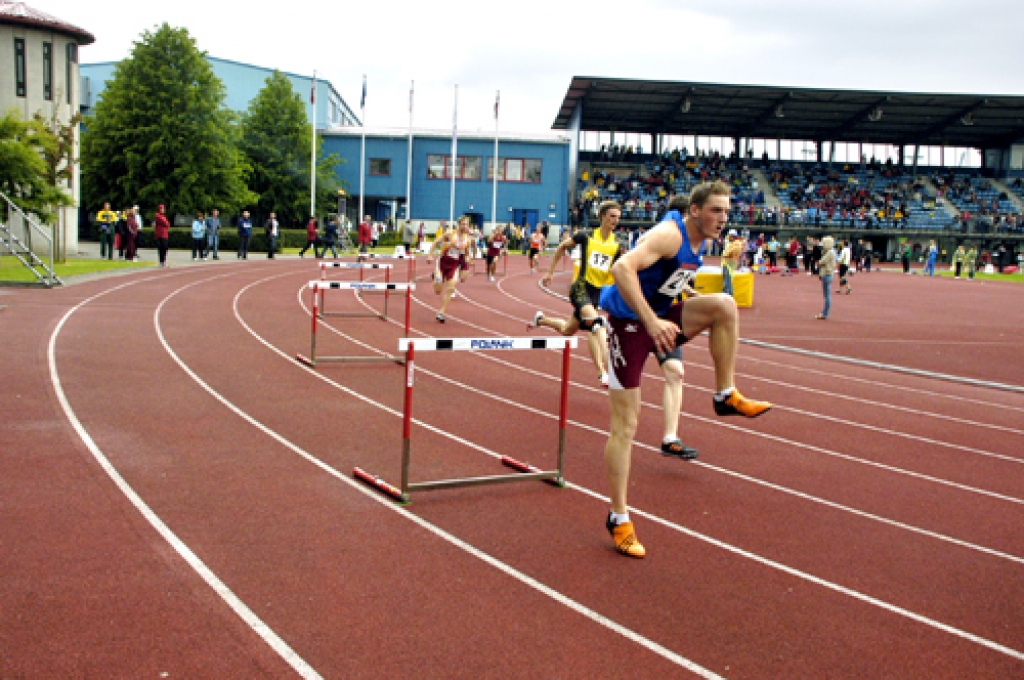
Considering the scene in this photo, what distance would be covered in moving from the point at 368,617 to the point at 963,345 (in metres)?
15.8

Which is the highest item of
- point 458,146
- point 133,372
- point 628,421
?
point 458,146

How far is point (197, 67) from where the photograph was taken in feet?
154

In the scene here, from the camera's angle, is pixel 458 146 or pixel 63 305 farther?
pixel 458 146

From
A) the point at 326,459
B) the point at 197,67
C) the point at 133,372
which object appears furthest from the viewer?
the point at 197,67

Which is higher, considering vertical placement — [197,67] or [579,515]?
[197,67]

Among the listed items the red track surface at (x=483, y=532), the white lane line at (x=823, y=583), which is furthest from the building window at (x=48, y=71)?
the white lane line at (x=823, y=583)

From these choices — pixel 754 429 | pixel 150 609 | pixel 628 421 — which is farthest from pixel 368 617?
pixel 754 429

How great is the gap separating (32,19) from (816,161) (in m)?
56.1

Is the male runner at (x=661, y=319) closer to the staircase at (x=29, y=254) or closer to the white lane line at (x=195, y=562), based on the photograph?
the white lane line at (x=195, y=562)

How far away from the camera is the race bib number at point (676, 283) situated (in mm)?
5297

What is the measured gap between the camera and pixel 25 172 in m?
22.4

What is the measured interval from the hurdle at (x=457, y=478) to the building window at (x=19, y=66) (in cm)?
2993

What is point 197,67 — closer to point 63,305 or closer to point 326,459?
point 63,305

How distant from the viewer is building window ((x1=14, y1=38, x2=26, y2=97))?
1205 inches
